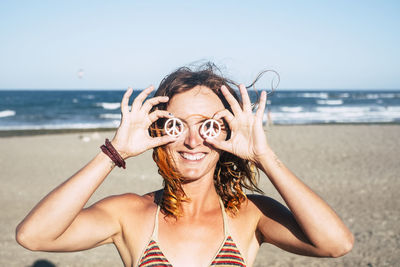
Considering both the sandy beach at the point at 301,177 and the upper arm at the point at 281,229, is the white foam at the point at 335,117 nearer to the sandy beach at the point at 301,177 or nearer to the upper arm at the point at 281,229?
the sandy beach at the point at 301,177

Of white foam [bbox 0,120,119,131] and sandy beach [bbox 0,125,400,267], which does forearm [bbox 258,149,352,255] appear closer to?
sandy beach [bbox 0,125,400,267]

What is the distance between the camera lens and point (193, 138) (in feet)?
7.80

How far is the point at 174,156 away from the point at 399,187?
392 inches

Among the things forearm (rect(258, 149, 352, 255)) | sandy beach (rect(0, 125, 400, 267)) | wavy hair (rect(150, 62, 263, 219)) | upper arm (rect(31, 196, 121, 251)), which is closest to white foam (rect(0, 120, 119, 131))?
sandy beach (rect(0, 125, 400, 267))

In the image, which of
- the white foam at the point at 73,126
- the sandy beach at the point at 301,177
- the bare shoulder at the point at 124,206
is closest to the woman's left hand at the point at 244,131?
the bare shoulder at the point at 124,206

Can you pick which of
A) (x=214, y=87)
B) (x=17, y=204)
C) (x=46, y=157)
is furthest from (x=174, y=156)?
(x=46, y=157)

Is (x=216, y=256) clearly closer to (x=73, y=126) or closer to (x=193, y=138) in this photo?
(x=193, y=138)

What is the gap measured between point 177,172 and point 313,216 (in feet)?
2.96

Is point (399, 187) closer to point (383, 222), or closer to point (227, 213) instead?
point (383, 222)

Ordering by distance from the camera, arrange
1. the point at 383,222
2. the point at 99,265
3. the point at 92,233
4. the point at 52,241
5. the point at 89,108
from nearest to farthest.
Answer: the point at 52,241 < the point at 92,233 < the point at 99,265 < the point at 383,222 < the point at 89,108

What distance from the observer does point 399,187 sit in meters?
10.4

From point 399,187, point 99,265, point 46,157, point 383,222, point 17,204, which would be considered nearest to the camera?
point 99,265

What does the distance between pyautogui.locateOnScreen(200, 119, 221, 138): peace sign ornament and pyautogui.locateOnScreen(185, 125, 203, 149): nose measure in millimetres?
42

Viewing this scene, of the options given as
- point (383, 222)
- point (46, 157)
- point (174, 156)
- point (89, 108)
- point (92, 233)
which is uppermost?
point (174, 156)
